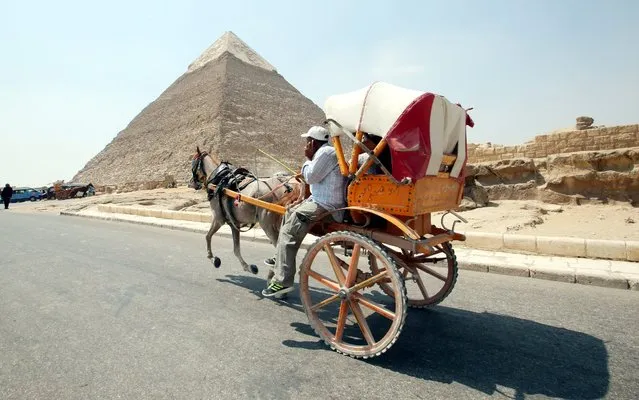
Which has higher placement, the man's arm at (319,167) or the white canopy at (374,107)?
the white canopy at (374,107)

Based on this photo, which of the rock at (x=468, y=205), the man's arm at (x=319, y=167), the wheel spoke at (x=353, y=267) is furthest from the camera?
the rock at (x=468, y=205)

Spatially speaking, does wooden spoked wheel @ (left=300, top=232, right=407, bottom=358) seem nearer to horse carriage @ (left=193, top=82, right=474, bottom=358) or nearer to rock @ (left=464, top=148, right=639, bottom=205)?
horse carriage @ (left=193, top=82, right=474, bottom=358)

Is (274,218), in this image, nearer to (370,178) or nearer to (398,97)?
(370,178)

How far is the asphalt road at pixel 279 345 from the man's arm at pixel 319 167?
4.44 ft

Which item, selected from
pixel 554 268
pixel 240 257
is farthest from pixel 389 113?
pixel 554 268

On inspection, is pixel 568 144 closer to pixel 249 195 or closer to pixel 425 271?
pixel 425 271

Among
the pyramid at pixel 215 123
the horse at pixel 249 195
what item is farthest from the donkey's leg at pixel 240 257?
the pyramid at pixel 215 123

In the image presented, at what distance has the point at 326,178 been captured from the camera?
3291mm

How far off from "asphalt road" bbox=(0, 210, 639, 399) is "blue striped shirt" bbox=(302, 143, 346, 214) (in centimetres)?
117

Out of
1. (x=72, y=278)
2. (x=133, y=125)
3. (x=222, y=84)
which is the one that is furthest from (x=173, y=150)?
(x=72, y=278)

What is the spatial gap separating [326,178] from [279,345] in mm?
1416

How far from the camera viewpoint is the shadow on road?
2453mm

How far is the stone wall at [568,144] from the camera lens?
10.9 meters

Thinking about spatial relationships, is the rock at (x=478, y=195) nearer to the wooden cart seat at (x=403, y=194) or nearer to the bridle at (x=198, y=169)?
the bridle at (x=198, y=169)
